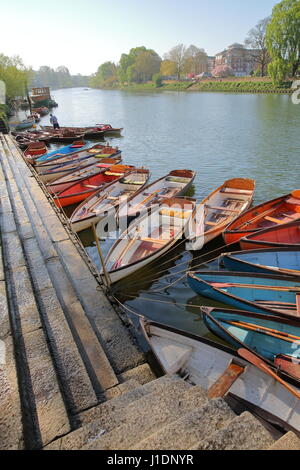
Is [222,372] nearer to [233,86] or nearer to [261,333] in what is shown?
[261,333]

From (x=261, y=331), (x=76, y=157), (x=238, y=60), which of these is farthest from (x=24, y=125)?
(x=238, y=60)

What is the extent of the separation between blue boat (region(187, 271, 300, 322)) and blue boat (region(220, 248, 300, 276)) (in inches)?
22.3

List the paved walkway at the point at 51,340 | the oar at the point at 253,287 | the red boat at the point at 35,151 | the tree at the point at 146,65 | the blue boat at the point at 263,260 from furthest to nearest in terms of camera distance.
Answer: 1. the tree at the point at 146,65
2. the red boat at the point at 35,151
3. the blue boat at the point at 263,260
4. the oar at the point at 253,287
5. the paved walkway at the point at 51,340

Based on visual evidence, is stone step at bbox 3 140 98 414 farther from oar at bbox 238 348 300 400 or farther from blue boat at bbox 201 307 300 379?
blue boat at bbox 201 307 300 379

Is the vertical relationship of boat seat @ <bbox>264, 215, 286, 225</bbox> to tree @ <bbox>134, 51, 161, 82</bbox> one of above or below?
below

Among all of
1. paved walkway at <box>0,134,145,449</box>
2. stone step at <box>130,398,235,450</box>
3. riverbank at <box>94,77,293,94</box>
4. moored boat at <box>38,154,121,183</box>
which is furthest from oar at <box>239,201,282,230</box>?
riverbank at <box>94,77,293,94</box>

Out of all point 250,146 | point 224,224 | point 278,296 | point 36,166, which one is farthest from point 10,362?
point 250,146

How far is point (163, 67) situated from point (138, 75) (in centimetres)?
1627

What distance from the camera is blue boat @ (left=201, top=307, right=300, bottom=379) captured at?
229 inches

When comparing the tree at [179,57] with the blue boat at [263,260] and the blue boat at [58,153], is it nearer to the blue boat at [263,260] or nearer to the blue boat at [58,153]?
the blue boat at [58,153]

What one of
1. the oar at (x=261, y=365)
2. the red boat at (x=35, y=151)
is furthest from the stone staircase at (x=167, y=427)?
the red boat at (x=35, y=151)

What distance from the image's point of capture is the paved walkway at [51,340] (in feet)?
11.8

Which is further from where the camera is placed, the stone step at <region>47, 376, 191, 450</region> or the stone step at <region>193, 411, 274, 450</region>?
the stone step at <region>47, 376, 191, 450</region>

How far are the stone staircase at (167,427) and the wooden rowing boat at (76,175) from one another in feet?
42.7
